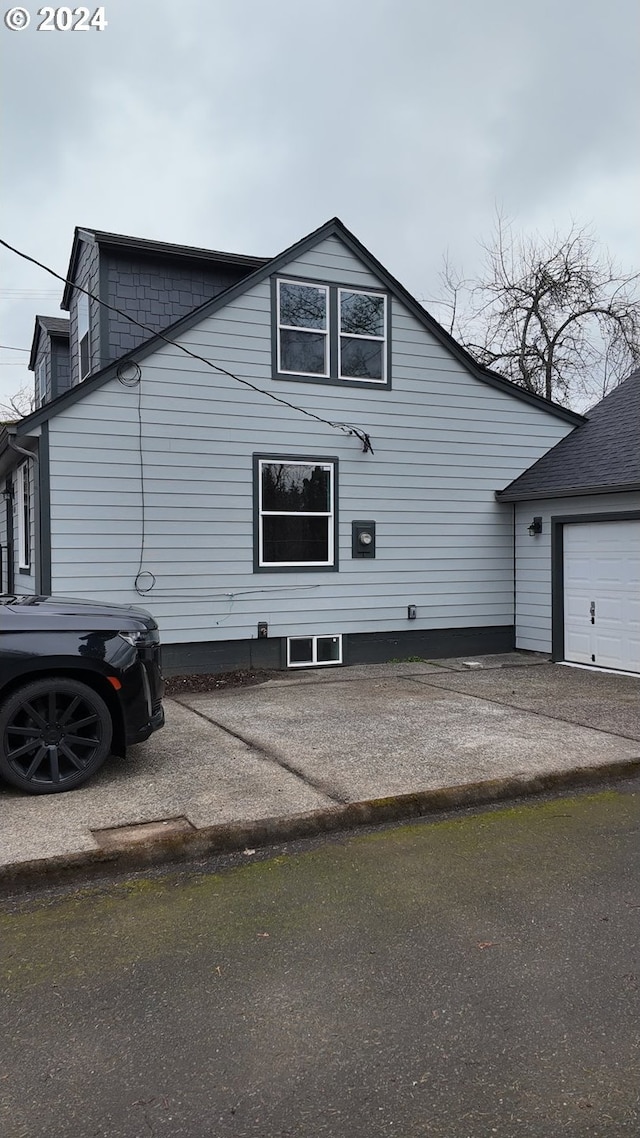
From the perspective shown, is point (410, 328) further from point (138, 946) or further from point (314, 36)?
point (138, 946)

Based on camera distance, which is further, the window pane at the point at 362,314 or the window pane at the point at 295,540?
the window pane at the point at 362,314

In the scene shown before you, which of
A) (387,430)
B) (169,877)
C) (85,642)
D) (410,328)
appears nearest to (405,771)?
(169,877)

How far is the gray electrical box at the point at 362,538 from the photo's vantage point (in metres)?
10.6

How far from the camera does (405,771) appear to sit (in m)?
5.38

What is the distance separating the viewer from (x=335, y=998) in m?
2.74

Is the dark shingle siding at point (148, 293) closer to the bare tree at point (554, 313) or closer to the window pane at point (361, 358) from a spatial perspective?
the window pane at point (361, 358)

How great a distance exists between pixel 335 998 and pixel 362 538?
8.08 m

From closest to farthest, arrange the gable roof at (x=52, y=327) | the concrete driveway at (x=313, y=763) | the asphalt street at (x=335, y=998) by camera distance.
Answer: the asphalt street at (x=335, y=998), the concrete driveway at (x=313, y=763), the gable roof at (x=52, y=327)

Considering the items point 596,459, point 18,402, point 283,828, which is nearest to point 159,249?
point 596,459

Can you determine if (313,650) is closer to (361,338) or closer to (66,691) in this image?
(361,338)

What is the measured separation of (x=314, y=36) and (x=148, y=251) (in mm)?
3423

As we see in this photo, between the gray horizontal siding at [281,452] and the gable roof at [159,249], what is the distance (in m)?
1.50

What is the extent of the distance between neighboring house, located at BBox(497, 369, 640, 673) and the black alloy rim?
733 centimetres

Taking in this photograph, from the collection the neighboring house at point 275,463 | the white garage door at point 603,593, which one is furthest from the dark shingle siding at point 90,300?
the white garage door at point 603,593
